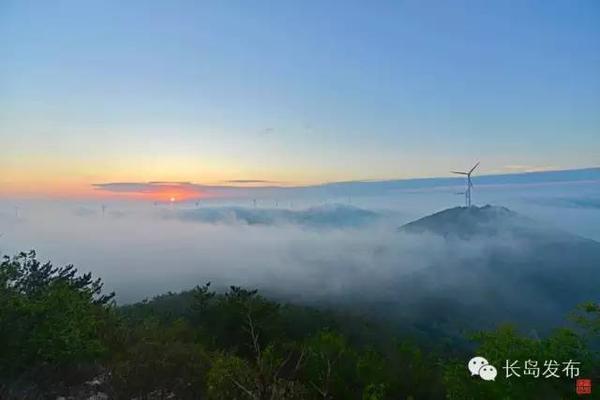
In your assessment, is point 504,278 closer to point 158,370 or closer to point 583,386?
point 583,386

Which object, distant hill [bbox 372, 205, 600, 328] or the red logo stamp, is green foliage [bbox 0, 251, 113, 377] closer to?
the red logo stamp

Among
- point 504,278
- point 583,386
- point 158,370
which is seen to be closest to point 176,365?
point 158,370

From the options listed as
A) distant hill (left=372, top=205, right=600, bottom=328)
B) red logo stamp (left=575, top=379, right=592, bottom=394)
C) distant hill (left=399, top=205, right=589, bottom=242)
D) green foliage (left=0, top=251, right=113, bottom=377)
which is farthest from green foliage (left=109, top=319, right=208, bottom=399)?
distant hill (left=399, top=205, right=589, bottom=242)

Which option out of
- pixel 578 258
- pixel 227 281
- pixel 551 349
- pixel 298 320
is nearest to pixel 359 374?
pixel 551 349

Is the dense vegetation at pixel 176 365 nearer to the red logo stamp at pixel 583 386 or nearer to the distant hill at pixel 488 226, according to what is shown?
the red logo stamp at pixel 583 386

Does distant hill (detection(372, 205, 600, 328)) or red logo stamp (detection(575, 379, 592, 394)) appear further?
distant hill (detection(372, 205, 600, 328))

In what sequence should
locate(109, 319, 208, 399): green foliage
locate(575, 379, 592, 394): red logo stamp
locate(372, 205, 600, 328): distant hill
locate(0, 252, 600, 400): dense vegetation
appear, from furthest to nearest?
locate(372, 205, 600, 328): distant hill
locate(109, 319, 208, 399): green foliage
locate(0, 252, 600, 400): dense vegetation
locate(575, 379, 592, 394): red logo stamp

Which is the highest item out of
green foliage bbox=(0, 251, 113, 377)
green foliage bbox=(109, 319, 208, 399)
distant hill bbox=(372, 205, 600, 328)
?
green foliage bbox=(0, 251, 113, 377)

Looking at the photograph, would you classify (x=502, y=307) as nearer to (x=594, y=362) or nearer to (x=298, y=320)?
(x=298, y=320)
